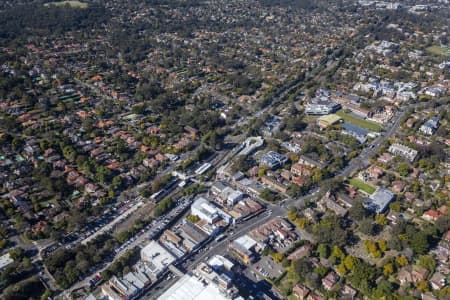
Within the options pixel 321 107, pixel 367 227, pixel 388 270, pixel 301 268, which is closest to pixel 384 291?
pixel 388 270

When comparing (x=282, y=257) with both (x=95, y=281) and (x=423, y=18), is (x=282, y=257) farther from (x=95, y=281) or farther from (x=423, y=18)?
(x=423, y=18)

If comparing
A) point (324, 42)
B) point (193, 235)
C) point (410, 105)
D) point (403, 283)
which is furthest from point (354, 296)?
point (324, 42)

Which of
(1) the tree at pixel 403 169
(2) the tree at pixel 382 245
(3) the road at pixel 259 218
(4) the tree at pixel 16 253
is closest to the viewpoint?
(4) the tree at pixel 16 253

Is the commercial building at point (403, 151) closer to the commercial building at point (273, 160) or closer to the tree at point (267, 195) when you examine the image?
the commercial building at point (273, 160)

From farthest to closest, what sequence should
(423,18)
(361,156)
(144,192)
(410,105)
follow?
(423,18) → (410,105) → (361,156) → (144,192)

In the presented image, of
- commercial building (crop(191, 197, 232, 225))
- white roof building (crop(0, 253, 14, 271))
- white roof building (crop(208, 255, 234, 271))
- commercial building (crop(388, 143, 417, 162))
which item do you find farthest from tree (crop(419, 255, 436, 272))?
white roof building (crop(0, 253, 14, 271))

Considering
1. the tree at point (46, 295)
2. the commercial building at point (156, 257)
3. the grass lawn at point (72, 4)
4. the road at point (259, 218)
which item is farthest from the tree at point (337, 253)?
the grass lawn at point (72, 4)

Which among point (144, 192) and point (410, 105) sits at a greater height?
point (144, 192)
